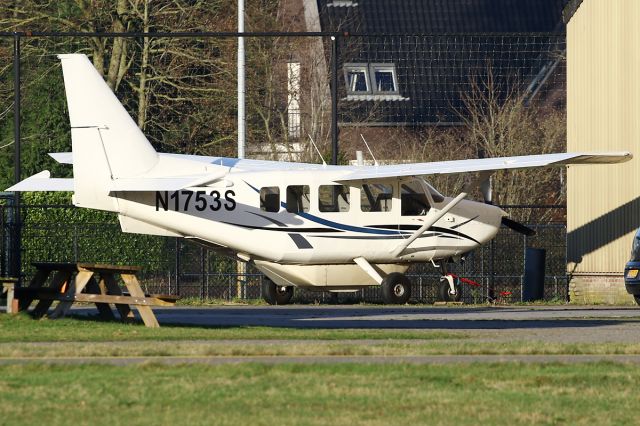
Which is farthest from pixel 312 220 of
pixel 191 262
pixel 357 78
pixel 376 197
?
pixel 357 78

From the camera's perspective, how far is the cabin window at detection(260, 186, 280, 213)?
2480 centimetres

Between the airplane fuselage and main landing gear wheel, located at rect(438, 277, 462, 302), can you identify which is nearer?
the airplane fuselage

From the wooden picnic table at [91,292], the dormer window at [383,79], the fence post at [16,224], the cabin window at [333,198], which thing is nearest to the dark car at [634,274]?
the cabin window at [333,198]

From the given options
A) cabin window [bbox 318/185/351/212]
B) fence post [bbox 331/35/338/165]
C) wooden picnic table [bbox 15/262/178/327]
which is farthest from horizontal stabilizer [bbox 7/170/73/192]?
wooden picnic table [bbox 15/262/178/327]

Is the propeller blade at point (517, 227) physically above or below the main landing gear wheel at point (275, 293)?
above

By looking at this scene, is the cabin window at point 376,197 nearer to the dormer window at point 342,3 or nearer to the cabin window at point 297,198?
the cabin window at point 297,198

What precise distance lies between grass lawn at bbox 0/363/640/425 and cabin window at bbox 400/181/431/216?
42.3 feet

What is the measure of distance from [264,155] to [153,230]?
10.3m

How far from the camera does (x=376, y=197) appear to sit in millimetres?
25797

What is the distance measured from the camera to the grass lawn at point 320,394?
9914 mm

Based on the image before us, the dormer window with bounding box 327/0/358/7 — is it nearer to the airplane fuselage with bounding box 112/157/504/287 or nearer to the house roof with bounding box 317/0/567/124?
the house roof with bounding box 317/0/567/124

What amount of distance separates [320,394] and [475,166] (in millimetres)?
14585

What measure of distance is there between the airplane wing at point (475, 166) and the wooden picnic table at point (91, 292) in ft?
23.3

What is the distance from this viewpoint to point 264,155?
34.2 m
